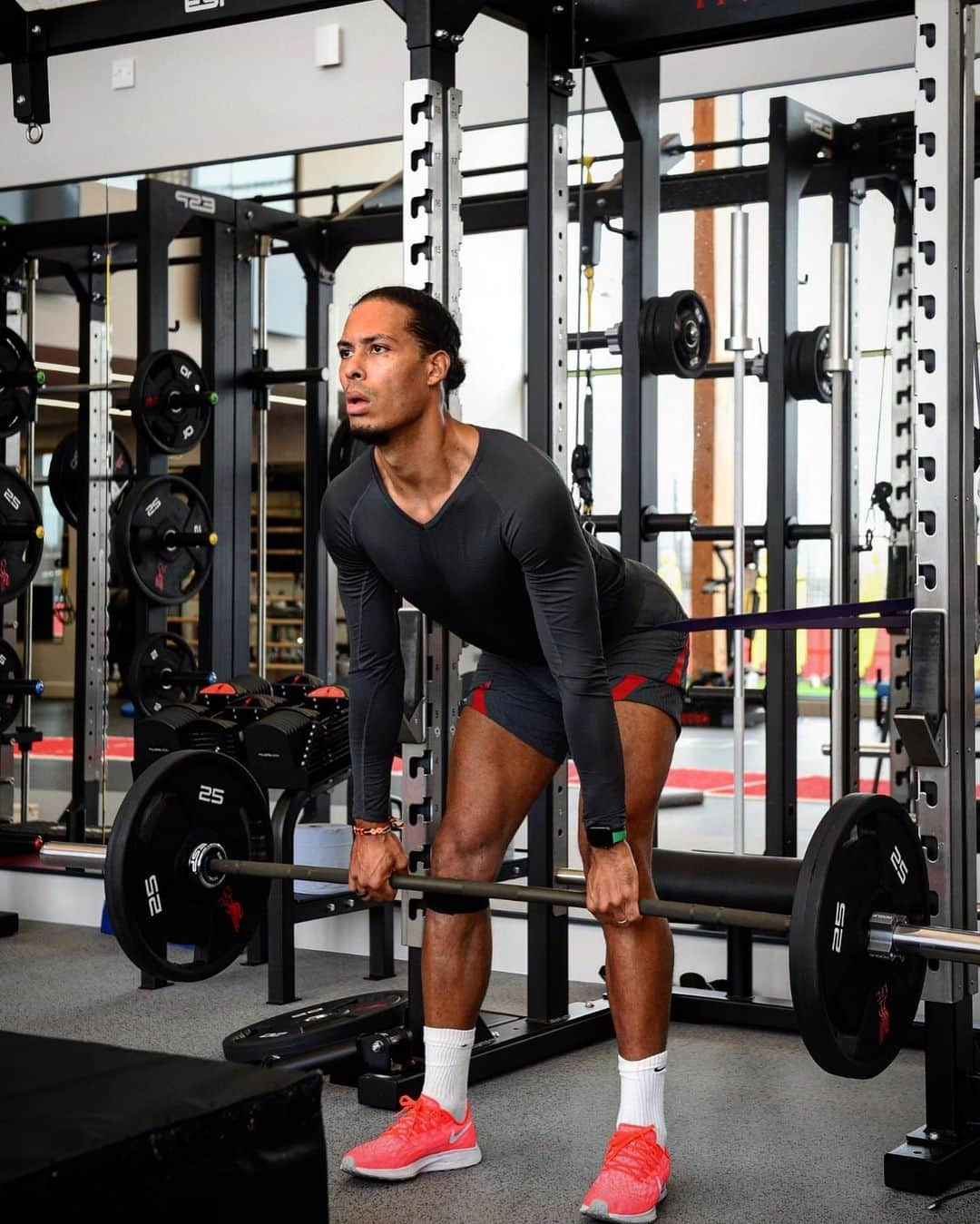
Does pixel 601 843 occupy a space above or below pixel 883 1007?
above

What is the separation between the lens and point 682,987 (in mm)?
4031

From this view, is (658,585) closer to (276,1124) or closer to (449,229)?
(449,229)

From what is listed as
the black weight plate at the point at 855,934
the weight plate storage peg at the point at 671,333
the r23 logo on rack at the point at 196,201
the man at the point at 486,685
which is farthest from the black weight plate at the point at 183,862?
the r23 logo on rack at the point at 196,201

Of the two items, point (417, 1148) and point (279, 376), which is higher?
point (279, 376)

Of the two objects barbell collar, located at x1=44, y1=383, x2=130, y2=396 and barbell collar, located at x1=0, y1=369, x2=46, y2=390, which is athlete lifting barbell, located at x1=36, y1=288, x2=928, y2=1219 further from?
barbell collar, located at x1=0, y1=369, x2=46, y2=390

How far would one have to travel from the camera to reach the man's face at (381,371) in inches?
96.5

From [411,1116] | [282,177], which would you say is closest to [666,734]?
[411,1116]

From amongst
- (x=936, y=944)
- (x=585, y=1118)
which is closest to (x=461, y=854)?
(x=585, y=1118)

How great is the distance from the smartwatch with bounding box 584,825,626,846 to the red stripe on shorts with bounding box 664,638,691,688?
0.42 m

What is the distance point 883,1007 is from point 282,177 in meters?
4.29

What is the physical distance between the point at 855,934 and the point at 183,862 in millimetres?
1201

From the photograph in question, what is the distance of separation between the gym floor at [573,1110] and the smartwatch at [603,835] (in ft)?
2.20

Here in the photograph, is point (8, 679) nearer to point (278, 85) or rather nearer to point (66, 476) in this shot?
point (66, 476)

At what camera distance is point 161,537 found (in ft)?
16.9
